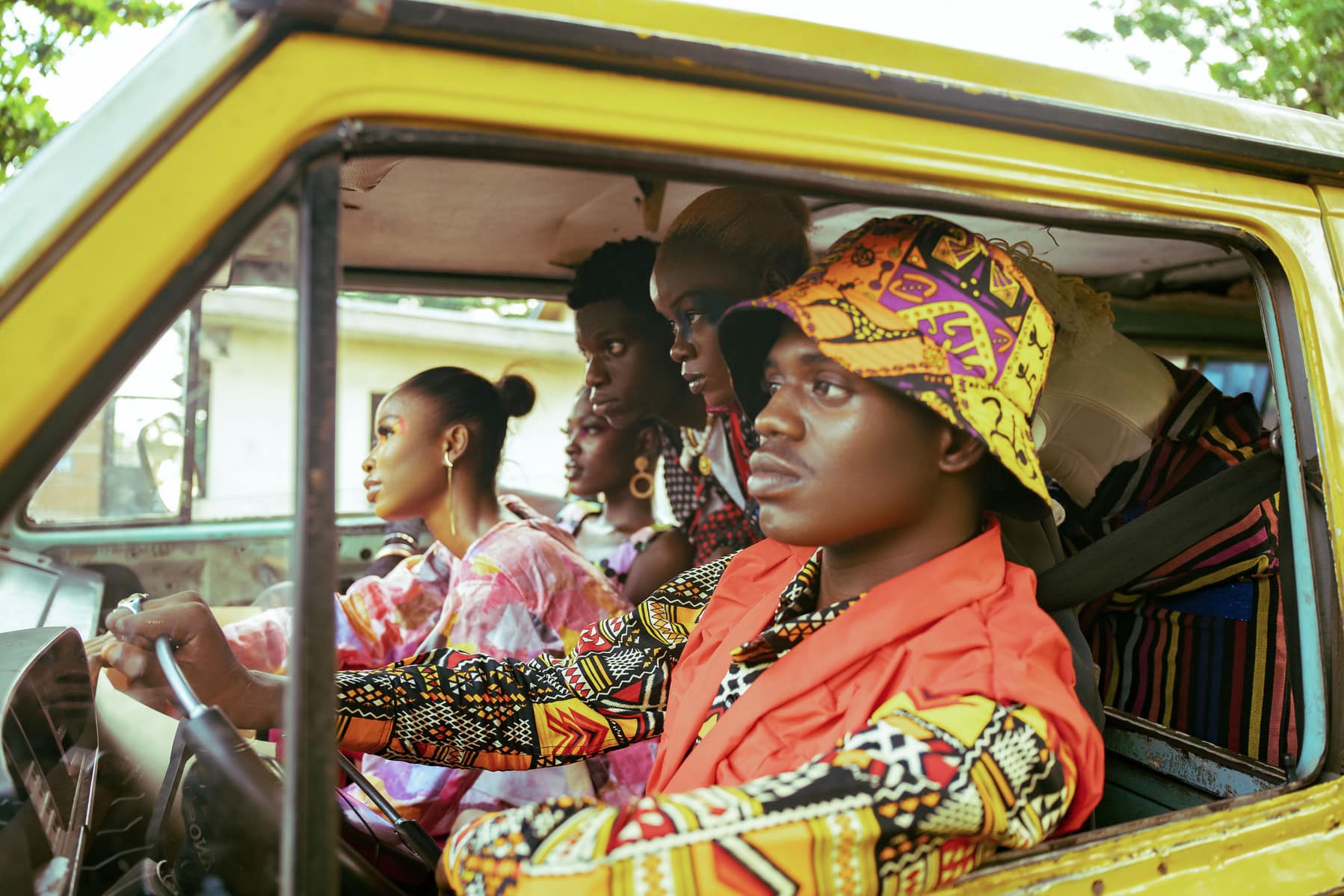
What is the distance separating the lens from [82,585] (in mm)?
2689

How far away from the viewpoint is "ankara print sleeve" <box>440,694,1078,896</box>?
97 centimetres

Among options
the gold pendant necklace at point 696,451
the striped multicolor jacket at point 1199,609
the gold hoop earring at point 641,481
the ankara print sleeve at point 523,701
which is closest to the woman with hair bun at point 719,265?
the gold pendant necklace at point 696,451

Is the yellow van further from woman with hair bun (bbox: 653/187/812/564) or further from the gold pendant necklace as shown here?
the gold pendant necklace

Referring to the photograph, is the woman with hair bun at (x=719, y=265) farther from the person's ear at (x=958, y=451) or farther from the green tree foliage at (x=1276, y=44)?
the green tree foliage at (x=1276, y=44)

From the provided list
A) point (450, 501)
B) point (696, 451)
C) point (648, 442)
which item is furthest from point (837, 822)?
point (648, 442)

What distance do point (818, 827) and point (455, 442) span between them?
2232 millimetres

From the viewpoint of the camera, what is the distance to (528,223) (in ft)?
9.64

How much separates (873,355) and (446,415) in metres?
1.96

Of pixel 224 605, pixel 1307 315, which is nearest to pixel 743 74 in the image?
pixel 1307 315

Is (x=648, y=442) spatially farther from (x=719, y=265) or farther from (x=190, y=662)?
(x=190, y=662)

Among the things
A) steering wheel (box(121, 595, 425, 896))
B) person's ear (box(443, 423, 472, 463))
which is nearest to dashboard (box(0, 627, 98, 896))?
steering wheel (box(121, 595, 425, 896))

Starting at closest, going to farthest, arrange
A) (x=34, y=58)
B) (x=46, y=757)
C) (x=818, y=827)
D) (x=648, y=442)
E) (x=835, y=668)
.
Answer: (x=818, y=827) < (x=835, y=668) < (x=46, y=757) < (x=648, y=442) < (x=34, y=58)

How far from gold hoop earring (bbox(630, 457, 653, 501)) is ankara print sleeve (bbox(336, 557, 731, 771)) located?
1.98 m

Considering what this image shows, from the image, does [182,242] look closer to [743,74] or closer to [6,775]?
[743,74]
